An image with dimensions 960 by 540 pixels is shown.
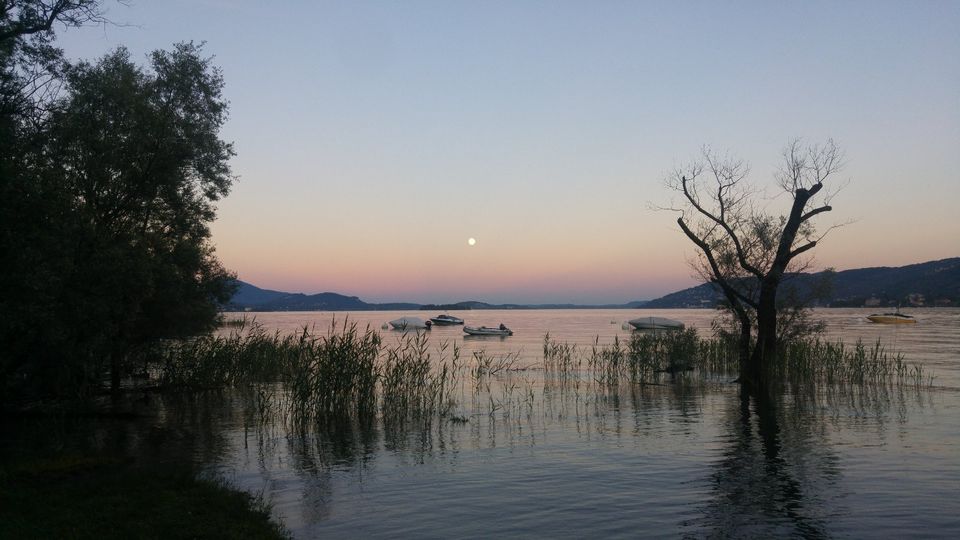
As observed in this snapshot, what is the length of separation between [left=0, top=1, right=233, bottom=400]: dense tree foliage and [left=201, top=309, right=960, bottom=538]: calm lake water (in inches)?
191

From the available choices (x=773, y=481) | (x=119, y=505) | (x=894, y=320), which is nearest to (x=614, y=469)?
(x=773, y=481)

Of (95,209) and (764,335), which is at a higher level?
(95,209)

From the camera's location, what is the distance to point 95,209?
70.3ft

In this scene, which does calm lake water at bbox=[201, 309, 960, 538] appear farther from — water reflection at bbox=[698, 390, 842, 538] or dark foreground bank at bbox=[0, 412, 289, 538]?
dark foreground bank at bbox=[0, 412, 289, 538]

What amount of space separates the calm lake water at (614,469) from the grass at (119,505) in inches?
50.0

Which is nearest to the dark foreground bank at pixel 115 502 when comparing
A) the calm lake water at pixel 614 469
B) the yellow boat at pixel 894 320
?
the calm lake water at pixel 614 469

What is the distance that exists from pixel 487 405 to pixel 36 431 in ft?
53.3

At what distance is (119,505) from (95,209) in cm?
1312

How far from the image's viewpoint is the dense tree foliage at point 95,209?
53.3ft

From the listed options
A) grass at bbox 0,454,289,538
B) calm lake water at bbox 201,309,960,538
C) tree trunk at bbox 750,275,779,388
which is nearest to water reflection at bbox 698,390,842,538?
calm lake water at bbox 201,309,960,538

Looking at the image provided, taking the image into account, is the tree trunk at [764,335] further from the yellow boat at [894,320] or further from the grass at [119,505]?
the yellow boat at [894,320]

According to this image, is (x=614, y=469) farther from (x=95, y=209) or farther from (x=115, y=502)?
(x=95, y=209)

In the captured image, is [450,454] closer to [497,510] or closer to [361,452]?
[361,452]

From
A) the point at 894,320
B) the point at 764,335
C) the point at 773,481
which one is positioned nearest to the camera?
the point at 773,481
